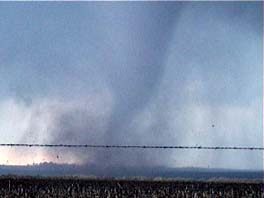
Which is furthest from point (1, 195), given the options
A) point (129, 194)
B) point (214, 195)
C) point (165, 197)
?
point (214, 195)

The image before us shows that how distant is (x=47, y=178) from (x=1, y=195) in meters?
5.35

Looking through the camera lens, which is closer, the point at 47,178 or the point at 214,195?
the point at 214,195

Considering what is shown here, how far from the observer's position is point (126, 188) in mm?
42219

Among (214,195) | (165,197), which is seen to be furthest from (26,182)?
(214,195)

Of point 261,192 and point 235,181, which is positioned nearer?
point 261,192

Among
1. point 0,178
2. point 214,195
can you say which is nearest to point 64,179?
point 0,178

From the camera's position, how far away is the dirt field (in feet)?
135

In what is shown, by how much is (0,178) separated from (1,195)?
4062 millimetres

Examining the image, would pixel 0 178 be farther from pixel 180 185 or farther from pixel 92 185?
pixel 180 185

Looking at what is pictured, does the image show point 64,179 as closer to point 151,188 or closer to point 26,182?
point 26,182

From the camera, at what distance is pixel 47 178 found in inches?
1788

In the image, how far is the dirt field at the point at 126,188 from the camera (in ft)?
135

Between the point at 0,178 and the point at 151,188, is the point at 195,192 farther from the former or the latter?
the point at 0,178

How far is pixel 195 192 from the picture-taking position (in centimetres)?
4122
